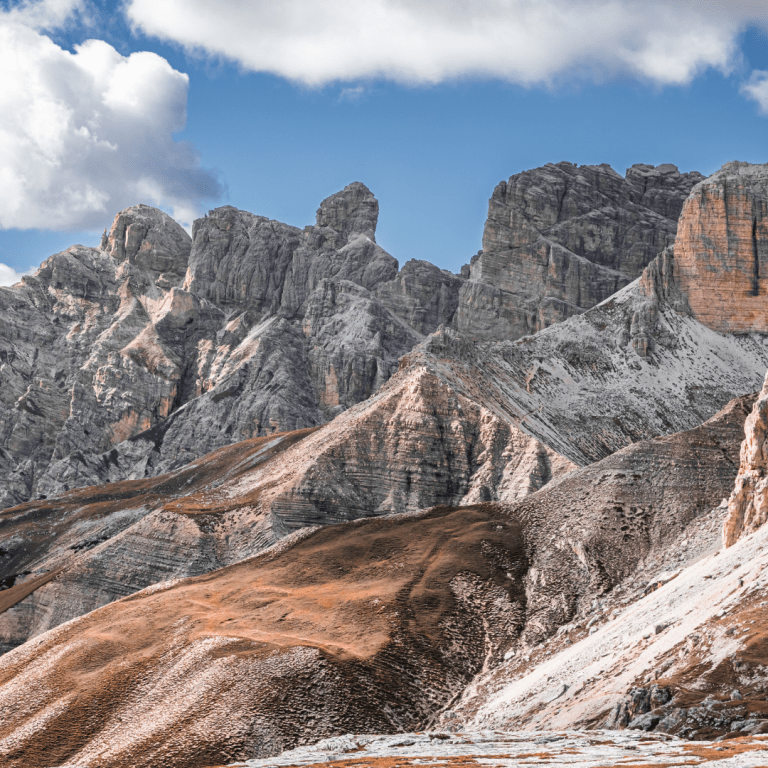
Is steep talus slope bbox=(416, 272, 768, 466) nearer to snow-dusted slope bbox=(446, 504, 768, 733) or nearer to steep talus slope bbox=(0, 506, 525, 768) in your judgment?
steep talus slope bbox=(0, 506, 525, 768)

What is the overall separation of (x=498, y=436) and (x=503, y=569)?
40.1 meters

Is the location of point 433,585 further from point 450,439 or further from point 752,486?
point 450,439

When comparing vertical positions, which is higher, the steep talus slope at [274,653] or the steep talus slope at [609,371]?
the steep talus slope at [609,371]

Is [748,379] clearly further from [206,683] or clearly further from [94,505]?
[206,683]

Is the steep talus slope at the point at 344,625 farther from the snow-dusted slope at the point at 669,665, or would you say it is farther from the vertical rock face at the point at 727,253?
the vertical rock face at the point at 727,253

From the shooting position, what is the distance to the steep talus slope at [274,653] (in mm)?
55156

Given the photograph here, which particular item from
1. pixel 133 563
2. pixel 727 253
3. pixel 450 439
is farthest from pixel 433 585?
pixel 727 253

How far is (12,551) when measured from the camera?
161625 mm

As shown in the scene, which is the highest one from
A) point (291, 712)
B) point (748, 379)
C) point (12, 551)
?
point (748, 379)

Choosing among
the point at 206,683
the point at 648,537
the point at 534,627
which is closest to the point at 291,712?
the point at 206,683

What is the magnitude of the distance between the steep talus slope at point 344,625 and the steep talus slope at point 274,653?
0.49ft

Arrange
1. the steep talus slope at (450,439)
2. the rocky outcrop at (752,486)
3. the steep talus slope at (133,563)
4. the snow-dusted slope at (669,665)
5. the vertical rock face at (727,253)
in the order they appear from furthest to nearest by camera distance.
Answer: the vertical rock face at (727,253)
the steep talus slope at (450,439)
the steep talus slope at (133,563)
the rocky outcrop at (752,486)
the snow-dusted slope at (669,665)

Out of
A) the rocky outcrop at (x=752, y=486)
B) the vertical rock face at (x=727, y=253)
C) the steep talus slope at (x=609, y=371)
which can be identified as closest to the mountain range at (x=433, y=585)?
the rocky outcrop at (x=752, y=486)

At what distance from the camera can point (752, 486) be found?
63.8m
